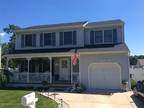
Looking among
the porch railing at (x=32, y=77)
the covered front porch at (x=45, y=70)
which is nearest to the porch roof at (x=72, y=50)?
the covered front porch at (x=45, y=70)

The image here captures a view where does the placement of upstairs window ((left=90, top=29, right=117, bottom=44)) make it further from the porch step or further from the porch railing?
the porch railing

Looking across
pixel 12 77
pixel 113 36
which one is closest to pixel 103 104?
pixel 113 36

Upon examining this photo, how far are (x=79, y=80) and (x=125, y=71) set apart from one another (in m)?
4.70

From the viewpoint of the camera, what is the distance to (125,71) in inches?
953

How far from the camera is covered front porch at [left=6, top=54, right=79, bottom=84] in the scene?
27.1m

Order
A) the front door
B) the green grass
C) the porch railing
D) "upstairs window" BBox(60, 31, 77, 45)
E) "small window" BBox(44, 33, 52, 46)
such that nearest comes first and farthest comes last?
the green grass, the porch railing, the front door, "upstairs window" BBox(60, 31, 77, 45), "small window" BBox(44, 33, 52, 46)

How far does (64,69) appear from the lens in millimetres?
29000

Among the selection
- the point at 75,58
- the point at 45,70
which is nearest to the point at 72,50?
the point at 75,58

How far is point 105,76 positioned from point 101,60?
165 cm

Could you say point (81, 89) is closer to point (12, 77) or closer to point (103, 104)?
point (103, 104)

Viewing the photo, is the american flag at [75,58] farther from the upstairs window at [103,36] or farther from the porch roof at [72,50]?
the upstairs window at [103,36]

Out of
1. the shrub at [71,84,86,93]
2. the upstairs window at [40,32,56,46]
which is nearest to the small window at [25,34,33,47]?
the upstairs window at [40,32,56,46]

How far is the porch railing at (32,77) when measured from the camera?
89.5ft

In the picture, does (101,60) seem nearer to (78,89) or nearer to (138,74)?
(78,89)
